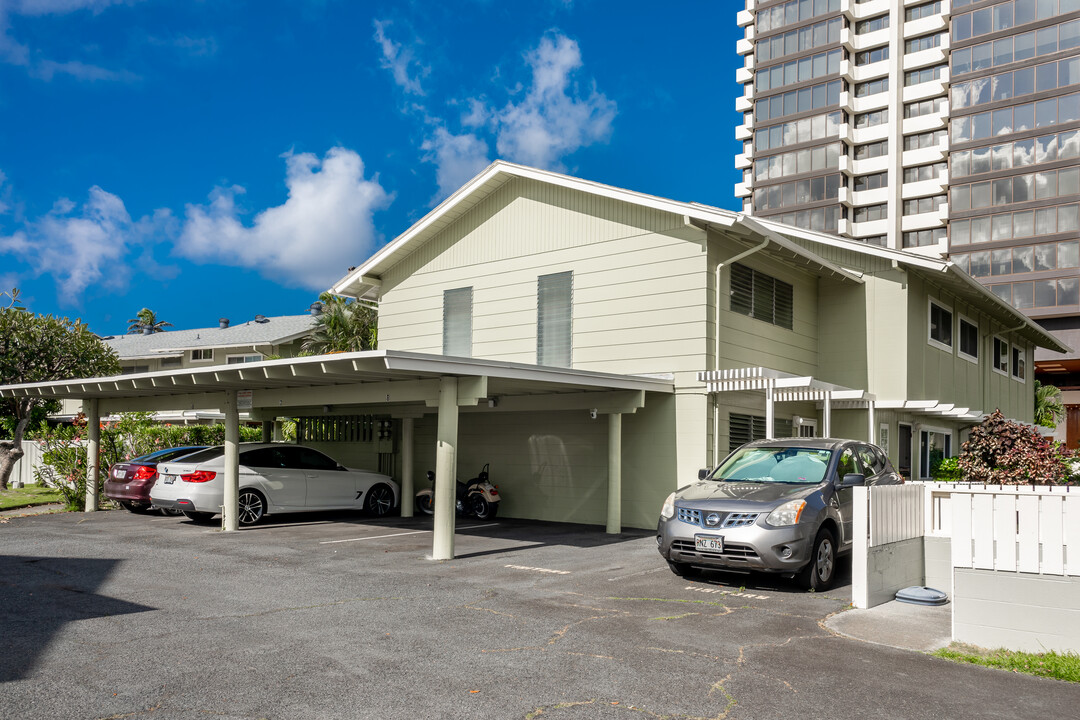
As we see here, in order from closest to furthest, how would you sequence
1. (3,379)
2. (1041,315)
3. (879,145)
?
(3,379) < (1041,315) < (879,145)

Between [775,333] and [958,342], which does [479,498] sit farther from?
[958,342]

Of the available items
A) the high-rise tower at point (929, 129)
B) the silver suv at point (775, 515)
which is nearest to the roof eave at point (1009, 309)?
the silver suv at point (775, 515)

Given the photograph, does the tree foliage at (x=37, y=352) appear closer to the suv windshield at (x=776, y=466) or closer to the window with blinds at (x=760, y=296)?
the window with blinds at (x=760, y=296)

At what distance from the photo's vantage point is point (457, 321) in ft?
61.3

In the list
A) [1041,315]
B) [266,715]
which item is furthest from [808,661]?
[1041,315]

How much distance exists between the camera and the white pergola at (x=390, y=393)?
11.2 metres

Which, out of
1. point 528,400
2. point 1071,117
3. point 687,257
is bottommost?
point 528,400

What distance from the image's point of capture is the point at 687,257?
49.6 feet

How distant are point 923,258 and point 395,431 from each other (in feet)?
38.7

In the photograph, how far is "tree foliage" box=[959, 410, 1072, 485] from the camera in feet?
50.0

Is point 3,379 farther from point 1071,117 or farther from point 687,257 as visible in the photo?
point 1071,117

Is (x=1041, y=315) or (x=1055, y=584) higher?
(x=1041, y=315)

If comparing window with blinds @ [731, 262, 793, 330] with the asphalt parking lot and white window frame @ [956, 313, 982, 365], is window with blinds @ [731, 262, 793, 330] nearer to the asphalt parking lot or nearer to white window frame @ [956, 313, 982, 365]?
white window frame @ [956, 313, 982, 365]

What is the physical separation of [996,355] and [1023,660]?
21685 mm
